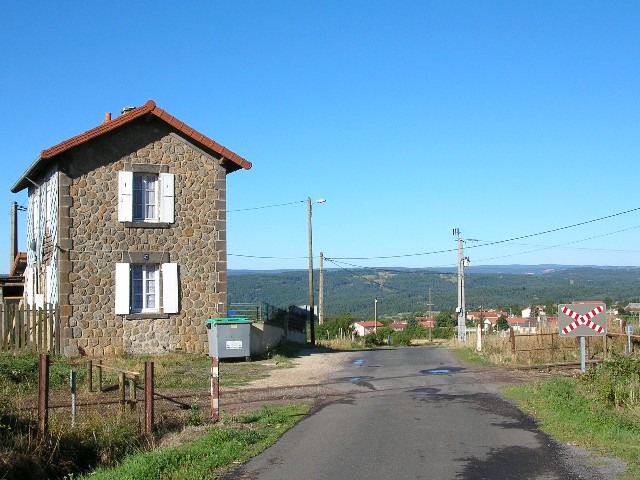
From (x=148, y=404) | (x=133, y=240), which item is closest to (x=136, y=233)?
(x=133, y=240)

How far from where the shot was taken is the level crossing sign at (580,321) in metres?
19.3

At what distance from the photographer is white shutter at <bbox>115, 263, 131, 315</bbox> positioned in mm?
22766

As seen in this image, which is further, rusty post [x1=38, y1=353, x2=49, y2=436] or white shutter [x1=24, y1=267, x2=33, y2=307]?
white shutter [x1=24, y1=267, x2=33, y2=307]

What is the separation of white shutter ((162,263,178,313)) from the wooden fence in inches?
119

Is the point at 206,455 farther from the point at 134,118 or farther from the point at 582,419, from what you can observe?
the point at 134,118

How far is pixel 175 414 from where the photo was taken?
43.6 ft

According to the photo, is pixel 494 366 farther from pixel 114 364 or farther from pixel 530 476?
pixel 530 476

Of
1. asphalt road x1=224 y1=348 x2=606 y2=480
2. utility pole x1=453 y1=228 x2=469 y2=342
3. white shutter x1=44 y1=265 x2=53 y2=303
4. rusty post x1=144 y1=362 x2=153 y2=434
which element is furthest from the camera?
utility pole x1=453 y1=228 x2=469 y2=342

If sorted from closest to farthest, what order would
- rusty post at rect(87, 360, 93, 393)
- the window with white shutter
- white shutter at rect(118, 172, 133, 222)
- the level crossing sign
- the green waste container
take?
rusty post at rect(87, 360, 93, 393) < the level crossing sign < the green waste container < white shutter at rect(118, 172, 133, 222) < the window with white shutter

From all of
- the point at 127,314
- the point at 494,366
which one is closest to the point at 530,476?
the point at 494,366

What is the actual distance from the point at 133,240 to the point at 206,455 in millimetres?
14032

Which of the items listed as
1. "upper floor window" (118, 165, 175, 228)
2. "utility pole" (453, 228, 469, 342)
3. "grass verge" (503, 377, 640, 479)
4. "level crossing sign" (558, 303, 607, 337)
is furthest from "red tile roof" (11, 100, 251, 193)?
"utility pole" (453, 228, 469, 342)

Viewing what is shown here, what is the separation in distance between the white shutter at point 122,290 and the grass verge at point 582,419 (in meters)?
11.4

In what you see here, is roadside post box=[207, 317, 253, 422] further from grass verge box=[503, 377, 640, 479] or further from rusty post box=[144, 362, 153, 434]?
rusty post box=[144, 362, 153, 434]
